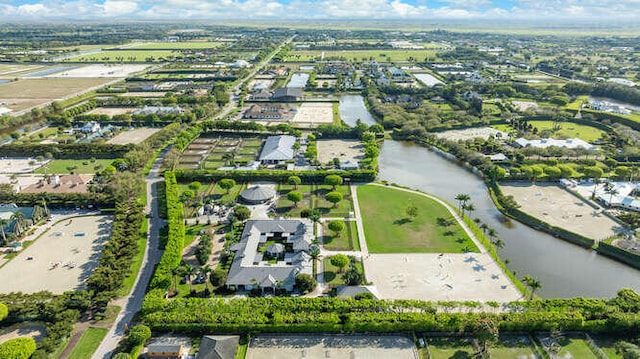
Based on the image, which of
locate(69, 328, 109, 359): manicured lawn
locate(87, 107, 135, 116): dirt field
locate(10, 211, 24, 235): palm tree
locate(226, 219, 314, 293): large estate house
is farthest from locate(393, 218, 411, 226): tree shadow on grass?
locate(87, 107, 135, 116): dirt field

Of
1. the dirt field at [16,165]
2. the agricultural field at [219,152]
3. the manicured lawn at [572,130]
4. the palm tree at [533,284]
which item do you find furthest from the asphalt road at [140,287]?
the manicured lawn at [572,130]

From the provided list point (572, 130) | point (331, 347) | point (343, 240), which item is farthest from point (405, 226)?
point (572, 130)

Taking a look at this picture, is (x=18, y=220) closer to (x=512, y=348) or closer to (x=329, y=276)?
(x=329, y=276)

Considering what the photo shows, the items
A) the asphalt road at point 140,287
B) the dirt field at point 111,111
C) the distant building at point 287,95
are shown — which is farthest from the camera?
the distant building at point 287,95

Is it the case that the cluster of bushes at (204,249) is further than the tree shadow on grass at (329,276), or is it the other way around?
the cluster of bushes at (204,249)

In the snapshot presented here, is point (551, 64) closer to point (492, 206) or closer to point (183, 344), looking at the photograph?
point (492, 206)

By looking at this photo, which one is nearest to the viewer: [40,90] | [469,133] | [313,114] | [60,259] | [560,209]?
[60,259]

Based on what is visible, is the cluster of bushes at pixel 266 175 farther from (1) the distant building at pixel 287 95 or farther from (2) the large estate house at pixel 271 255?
(1) the distant building at pixel 287 95
